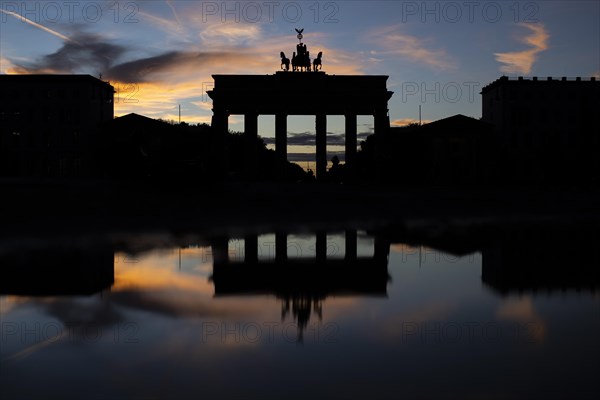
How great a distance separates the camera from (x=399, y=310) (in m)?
8.12

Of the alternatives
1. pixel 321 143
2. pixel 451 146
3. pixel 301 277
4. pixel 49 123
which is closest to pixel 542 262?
pixel 301 277

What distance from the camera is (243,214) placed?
2369cm

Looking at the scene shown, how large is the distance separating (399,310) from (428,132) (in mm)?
85253

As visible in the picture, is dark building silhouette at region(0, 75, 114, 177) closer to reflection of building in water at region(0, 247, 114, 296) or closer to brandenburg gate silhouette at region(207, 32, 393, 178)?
brandenburg gate silhouette at region(207, 32, 393, 178)

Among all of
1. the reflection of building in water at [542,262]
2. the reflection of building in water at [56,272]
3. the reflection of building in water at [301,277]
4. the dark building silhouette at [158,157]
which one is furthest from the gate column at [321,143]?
the reflection of building in water at [56,272]

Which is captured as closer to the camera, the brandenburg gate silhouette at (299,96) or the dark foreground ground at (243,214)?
the dark foreground ground at (243,214)

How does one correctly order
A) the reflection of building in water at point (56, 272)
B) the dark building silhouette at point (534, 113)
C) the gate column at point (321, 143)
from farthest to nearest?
the dark building silhouette at point (534, 113)
the gate column at point (321, 143)
the reflection of building in water at point (56, 272)

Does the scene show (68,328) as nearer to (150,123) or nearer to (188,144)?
(188,144)

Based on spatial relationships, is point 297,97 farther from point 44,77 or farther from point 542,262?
point 44,77

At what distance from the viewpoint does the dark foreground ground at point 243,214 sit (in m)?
16.7

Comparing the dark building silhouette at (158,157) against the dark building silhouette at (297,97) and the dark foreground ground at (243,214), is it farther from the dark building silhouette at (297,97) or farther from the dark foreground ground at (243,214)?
the dark building silhouette at (297,97)

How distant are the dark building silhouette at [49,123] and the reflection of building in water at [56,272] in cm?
8281

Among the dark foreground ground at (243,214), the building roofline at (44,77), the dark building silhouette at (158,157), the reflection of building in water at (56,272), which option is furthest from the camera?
the building roofline at (44,77)

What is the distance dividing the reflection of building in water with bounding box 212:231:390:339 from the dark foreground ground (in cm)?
288
